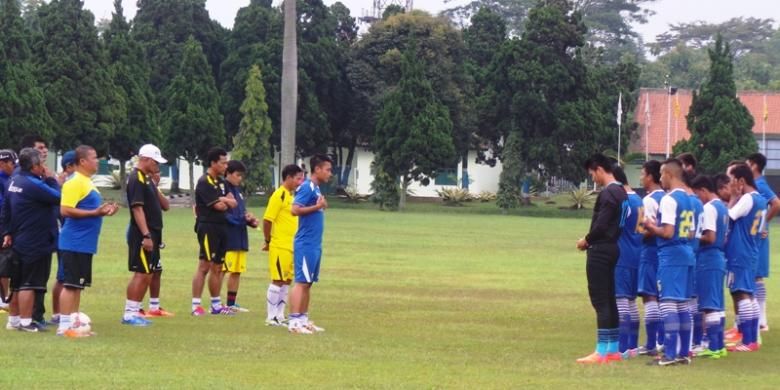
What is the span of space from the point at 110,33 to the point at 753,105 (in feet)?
119

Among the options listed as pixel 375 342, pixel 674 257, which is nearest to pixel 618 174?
pixel 674 257

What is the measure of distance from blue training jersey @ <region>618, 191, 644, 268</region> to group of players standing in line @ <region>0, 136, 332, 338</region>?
134 inches

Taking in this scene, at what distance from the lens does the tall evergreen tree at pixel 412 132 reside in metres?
61.2

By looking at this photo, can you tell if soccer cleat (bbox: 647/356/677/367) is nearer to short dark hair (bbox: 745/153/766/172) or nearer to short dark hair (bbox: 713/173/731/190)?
short dark hair (bbox: 713/173/731/190)

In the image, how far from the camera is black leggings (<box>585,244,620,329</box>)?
477 inches

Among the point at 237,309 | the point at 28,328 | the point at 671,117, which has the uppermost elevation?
the point at 671,117

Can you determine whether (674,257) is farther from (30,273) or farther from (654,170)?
(30,273)

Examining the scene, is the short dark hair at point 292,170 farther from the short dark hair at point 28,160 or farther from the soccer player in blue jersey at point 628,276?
the soccer player in blue jersey at point 628,276

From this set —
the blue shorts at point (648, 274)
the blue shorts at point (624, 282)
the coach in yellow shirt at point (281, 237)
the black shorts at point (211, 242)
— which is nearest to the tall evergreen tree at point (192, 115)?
the black shorts at point (211, 242)

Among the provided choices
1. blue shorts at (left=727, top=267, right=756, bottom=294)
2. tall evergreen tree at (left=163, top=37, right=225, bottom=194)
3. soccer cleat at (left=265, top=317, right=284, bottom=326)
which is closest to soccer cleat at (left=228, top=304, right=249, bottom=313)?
soccer cleat at (left=265, top=317, right=284, bottom=326)

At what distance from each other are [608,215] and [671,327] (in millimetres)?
1216

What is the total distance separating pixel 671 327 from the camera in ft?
40.0

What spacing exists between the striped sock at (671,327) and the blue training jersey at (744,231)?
1.81 m

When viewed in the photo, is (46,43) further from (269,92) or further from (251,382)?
(251,382)
